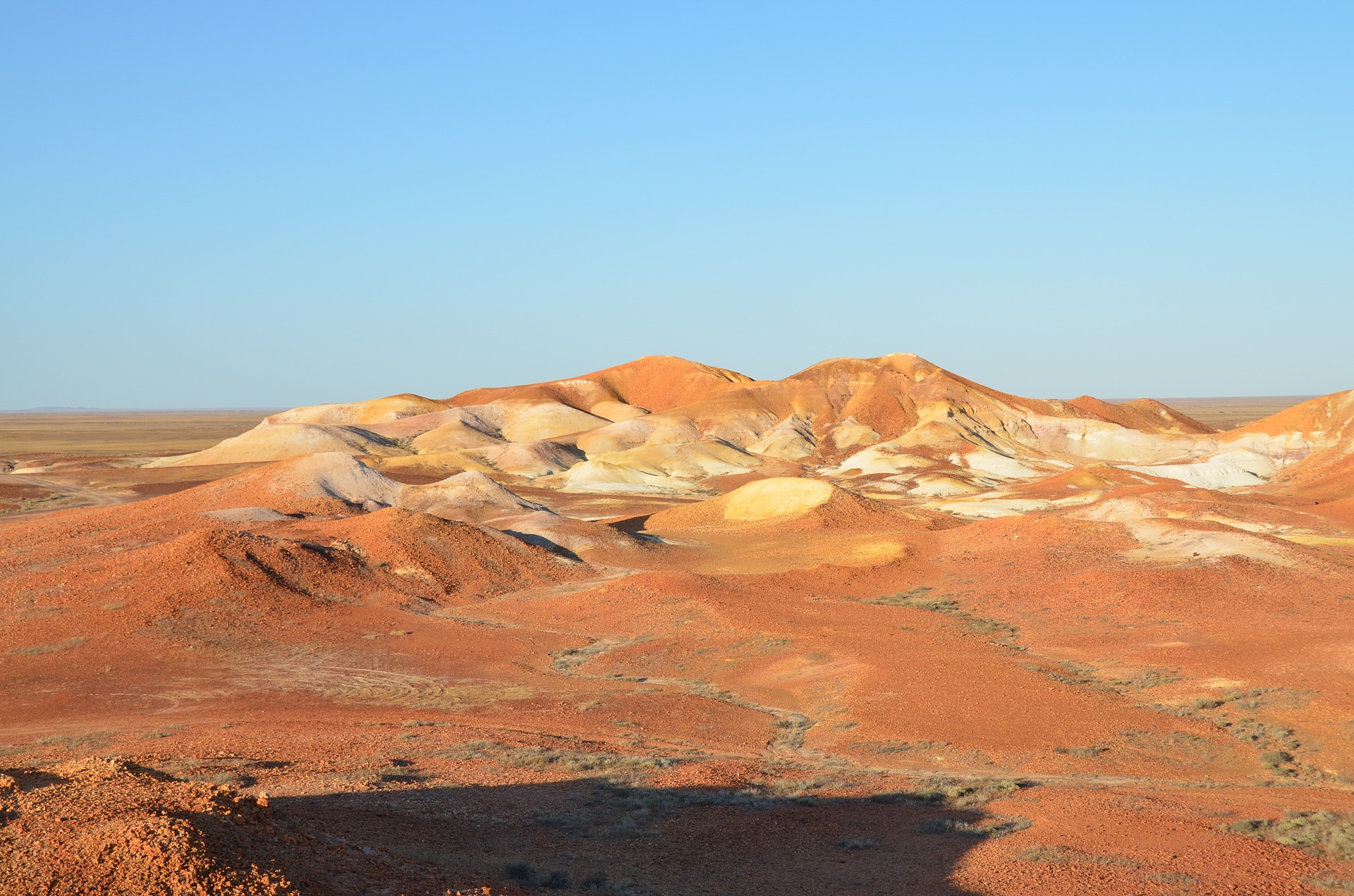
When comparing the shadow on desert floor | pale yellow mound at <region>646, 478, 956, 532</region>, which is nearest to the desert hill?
pale yellow mound at <region>646, 478, 956, 532</region>

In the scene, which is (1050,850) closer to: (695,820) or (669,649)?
(695,820)

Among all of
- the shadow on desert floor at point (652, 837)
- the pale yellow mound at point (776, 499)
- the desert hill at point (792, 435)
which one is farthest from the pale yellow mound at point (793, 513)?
the shadow on desert floor at point (652, 837)

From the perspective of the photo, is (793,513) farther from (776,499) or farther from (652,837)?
(652,837)

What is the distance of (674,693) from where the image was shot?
24.3 meters

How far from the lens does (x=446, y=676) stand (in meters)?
26.3

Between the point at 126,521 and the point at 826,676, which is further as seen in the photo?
the point at 126,521

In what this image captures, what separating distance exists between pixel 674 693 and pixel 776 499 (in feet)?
109

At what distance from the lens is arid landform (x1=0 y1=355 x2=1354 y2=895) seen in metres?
11.8

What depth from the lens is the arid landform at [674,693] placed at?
11812mm

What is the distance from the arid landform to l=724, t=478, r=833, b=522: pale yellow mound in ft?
0.84

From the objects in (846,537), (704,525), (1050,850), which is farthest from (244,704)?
(704,525)

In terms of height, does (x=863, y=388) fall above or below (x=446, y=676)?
above

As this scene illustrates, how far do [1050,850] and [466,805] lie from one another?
7374 mm

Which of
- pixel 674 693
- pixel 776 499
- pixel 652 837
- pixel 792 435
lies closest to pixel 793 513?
pixel 776 499
